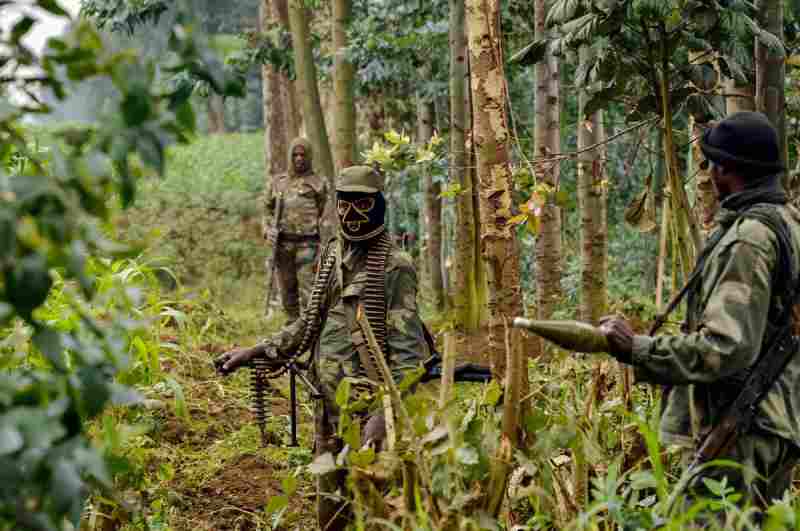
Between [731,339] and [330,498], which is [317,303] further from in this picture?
[731,339]

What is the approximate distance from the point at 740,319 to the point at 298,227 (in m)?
8.89

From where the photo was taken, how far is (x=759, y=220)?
3254 millimetres

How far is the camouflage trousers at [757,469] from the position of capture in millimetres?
3354

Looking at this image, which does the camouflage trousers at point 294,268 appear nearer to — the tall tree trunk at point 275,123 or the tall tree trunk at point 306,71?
the tall tree trunk at point 306,71

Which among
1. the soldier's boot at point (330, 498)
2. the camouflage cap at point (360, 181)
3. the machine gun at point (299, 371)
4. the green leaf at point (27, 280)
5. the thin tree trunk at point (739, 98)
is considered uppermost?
the thin tree trunk at point (739, 98)

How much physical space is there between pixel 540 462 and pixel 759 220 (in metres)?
1.26

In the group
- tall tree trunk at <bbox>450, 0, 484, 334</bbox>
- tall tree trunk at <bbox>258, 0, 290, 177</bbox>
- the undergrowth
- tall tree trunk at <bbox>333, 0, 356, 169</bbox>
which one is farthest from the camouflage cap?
tall tree trunk at <bbox>258, 0, 290, 177</bbox>

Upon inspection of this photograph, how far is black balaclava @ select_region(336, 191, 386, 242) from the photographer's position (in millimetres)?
5039

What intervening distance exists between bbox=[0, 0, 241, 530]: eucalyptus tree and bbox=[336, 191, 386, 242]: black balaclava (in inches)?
98.2

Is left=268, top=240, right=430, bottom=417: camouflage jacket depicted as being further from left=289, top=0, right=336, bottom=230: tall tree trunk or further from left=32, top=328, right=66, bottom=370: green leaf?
left=289, top=0, right=336, bottom=230: tall tree trunk

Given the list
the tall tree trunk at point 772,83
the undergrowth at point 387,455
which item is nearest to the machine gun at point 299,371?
the undergrowth at point 387,455

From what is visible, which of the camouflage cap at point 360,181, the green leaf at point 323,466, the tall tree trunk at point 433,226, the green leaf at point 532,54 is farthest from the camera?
the tall tree trunk at point 433,226

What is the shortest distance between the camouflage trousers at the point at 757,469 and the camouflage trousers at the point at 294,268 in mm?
8472

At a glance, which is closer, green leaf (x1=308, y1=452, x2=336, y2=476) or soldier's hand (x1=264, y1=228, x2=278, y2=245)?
green leaf (x1=308, y1=452, x2=336, y2=476)
